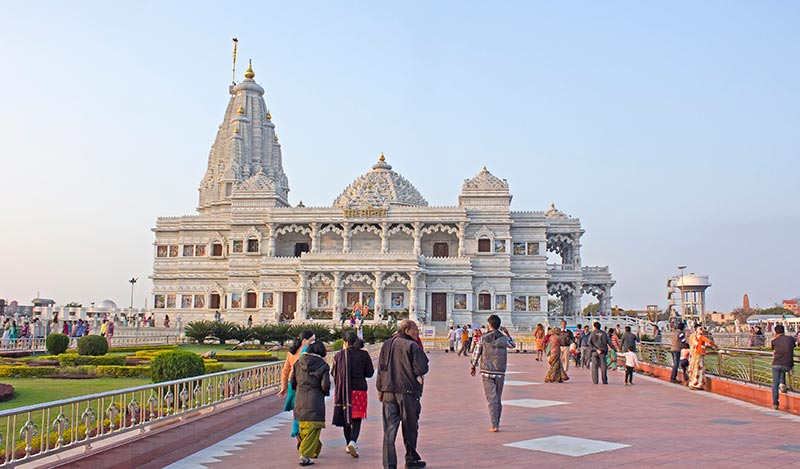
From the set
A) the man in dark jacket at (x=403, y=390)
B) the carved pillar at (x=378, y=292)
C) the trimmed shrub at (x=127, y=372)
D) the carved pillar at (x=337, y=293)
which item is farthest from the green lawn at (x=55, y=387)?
the carved pillar at (x=337, y=293)

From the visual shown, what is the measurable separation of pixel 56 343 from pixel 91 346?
2773 millimetres

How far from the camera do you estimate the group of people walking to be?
28.6ft

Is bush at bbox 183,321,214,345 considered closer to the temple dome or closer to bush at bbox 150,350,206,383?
the temple dome

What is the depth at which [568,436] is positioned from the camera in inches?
421

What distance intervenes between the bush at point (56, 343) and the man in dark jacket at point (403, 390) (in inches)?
905

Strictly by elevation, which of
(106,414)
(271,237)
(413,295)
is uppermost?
(271,237)

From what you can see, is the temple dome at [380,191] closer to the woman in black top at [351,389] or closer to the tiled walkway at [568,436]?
the tiled walkway at [568,436]

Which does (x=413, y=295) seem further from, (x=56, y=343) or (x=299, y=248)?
(x=56, y=343)

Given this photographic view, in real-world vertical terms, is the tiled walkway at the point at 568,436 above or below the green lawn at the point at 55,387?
above

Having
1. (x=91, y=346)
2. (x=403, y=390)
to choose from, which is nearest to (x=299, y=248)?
(x=91, y=346)

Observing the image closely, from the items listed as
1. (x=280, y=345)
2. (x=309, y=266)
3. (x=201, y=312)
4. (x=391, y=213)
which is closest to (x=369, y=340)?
(x=280, y=345)

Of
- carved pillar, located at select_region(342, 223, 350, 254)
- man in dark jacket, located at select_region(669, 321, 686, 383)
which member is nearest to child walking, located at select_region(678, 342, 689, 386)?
man in dark jacket, located at select_region(669, 321, 686, 383)

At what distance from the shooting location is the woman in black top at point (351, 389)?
375 inches

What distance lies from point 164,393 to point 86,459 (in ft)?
9.62
